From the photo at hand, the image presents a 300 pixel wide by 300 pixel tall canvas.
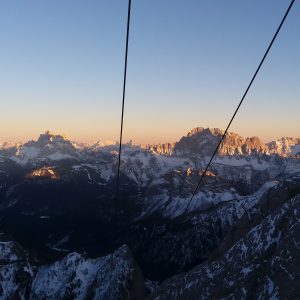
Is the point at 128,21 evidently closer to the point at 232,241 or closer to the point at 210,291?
the point at 210,291

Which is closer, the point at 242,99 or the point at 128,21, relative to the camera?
the point at 128,21

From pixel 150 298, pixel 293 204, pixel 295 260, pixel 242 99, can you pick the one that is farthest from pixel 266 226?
pixel 242 99

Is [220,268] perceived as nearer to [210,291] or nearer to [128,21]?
[210,291]

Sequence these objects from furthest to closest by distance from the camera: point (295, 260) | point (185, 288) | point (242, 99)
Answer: point (185, 288) → point (295, 260) → point (242, 99)

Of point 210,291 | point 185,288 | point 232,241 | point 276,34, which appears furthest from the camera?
point 232,241

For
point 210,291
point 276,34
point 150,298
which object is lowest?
point 150,298

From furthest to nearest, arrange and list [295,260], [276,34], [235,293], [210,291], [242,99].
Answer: [210,291] < [235,293] < [295,260] < [242,99] < [276,34]

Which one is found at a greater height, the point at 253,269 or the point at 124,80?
→ the point at 124,80

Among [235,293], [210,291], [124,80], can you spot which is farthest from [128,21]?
[210,291]

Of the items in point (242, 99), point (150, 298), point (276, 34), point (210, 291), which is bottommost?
point (150, 298)
